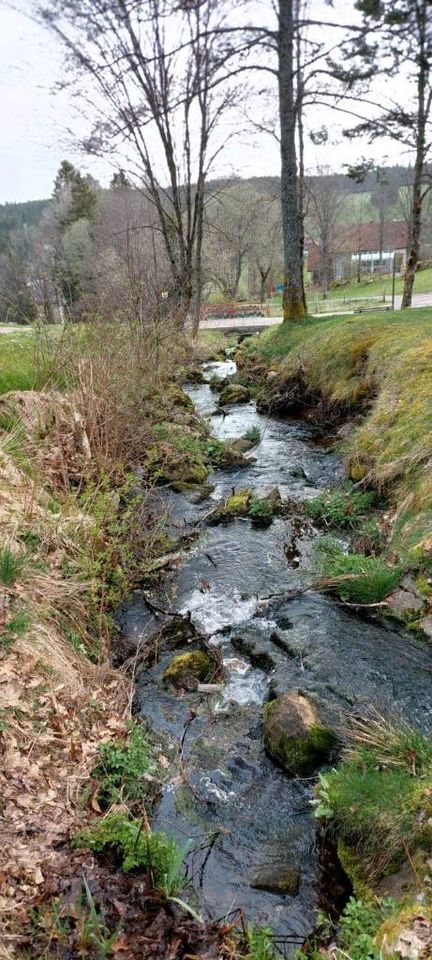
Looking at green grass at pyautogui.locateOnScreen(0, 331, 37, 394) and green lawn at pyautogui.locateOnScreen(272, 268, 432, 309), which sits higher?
green lawn at pyautogui.locateOnScreen(272, 268, 432, 309)

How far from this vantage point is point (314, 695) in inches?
137

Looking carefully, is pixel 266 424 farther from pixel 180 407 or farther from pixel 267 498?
pixel 267 498

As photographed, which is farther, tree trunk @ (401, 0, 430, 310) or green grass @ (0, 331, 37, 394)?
tree trunk @ (401, 0, 430, 310)

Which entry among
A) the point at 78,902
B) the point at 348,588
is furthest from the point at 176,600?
the point at 78,902

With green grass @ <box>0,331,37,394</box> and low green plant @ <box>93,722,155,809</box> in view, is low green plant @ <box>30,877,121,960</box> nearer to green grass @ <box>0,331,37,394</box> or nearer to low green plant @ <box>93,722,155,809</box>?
low green plant @ <box>93,722,155,809</box>

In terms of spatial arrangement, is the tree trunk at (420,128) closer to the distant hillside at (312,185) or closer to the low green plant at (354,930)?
the distant hillside at (312,185)

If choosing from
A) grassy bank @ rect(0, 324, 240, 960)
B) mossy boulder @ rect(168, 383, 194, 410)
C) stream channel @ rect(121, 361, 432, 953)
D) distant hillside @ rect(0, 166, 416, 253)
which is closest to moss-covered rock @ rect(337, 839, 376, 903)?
stream channel @ rect(121, 361, 432, 953)

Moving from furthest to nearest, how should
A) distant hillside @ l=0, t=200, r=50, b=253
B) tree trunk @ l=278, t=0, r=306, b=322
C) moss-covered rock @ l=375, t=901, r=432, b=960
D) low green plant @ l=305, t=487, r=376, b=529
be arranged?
distant hillside @ l=0, t=200, r=50, b=253 → tree trunk @ l=278, t=0, r=306, b=322 → low green plant @ l=305, t=487, r=376, b=529 → moss-covered rock @ l=375, t=901, r=432, b=960

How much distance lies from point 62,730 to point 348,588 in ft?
8.09

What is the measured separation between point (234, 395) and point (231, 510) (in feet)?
19.2

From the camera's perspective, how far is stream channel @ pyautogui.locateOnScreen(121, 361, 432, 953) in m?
2.54

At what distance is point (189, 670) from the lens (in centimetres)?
378

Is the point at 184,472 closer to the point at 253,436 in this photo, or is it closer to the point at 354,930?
the point at 253,436

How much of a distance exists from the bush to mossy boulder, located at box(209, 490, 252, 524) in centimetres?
346
